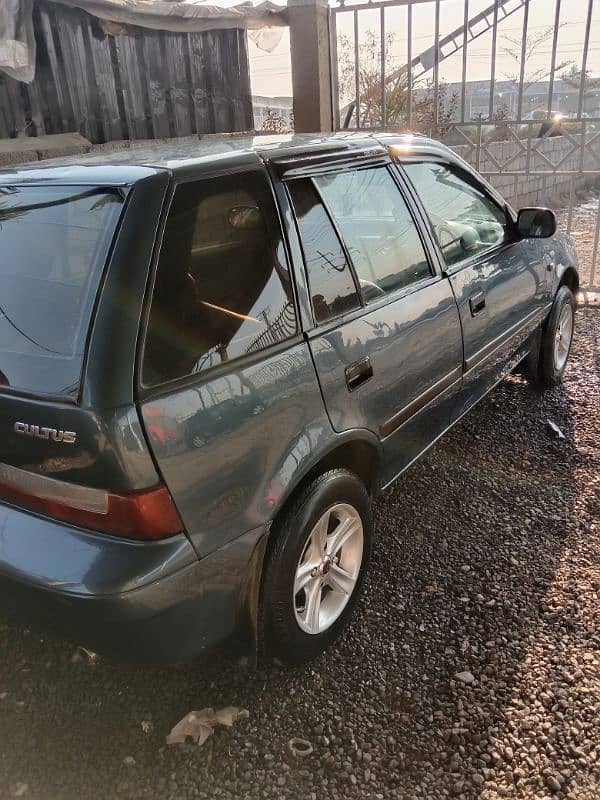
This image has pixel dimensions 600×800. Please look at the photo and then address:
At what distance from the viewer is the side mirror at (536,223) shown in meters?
3.74

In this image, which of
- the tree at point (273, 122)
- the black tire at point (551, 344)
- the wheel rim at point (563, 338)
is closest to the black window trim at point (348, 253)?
the black tire at point (551, 344)

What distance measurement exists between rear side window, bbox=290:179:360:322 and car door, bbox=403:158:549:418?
83cm

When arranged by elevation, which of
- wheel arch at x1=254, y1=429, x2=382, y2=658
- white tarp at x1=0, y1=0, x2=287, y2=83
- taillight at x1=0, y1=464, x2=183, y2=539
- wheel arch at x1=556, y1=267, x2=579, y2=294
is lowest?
wheel arch at x1=254, y1=429, x2=382, y2=658

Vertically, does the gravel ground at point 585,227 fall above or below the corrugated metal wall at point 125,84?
below

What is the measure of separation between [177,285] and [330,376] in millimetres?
658

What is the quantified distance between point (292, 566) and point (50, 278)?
1.18m

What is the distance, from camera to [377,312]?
2.51m

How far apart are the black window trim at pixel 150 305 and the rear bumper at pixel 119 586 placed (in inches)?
16.6

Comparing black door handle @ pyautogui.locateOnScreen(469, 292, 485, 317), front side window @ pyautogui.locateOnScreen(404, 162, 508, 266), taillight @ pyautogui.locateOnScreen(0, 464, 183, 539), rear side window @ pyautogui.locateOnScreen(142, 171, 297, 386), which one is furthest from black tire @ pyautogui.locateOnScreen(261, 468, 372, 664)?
front side window @ pyautogui.locateOnScreen(404, 162, 508, 266)

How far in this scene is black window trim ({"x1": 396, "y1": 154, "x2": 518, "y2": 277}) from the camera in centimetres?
298

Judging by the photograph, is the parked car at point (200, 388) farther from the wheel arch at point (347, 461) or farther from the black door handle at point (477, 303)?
the black door handle at point (477, 303)

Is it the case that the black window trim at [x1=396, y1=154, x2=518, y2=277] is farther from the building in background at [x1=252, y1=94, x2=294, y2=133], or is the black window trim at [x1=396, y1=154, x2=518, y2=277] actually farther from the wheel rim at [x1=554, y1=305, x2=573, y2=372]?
the building in background at [x1=252, y1=94, x2=294, y2=133]

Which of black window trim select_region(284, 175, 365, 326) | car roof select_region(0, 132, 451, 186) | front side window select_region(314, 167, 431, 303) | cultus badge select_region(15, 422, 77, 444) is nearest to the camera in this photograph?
cultus badge select_region(15, 422, 77, 444)

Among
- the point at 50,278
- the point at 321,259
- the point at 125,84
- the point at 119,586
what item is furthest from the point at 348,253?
the point at 125,84
